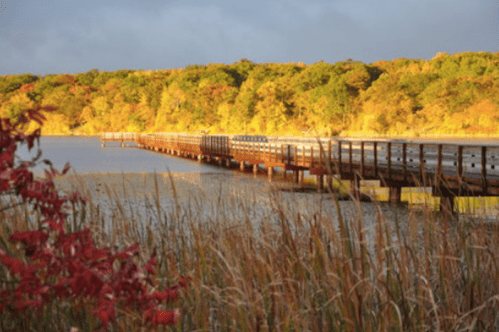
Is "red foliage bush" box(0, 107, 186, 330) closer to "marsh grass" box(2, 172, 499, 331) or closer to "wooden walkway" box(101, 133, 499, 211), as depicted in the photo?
"marsh grass" box(2, 172, 499, 331)

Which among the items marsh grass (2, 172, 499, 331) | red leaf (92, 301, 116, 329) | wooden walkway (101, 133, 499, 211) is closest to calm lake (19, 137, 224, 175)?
wooden walkway (101, 133, 499, 211)

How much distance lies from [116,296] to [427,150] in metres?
15.5

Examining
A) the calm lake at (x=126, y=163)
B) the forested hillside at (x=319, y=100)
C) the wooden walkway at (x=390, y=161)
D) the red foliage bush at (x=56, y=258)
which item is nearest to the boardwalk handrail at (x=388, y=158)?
the wooden walkway at (x=390, y=161)

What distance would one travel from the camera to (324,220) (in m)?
3.62

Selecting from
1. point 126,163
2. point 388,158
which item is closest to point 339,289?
point 388,158

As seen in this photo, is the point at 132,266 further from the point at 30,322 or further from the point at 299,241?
the point at 299,241

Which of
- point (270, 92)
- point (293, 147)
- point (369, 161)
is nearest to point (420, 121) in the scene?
point (270, 92)

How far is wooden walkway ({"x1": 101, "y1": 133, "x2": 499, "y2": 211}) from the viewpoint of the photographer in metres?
13.8

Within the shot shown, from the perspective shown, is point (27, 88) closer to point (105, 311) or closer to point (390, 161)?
point (390, 161)

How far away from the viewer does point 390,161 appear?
62.0 feet

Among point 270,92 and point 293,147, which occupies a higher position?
point 270,92

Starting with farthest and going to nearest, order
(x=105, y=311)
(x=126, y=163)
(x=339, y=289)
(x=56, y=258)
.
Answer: (x=126, y=163), (x=339, y=289), (x=56, y=258), (x=105, y=311)

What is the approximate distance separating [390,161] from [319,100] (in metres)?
52.1

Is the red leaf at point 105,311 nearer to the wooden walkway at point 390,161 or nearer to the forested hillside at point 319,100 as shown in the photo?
the wooden walkway at point 390,161
